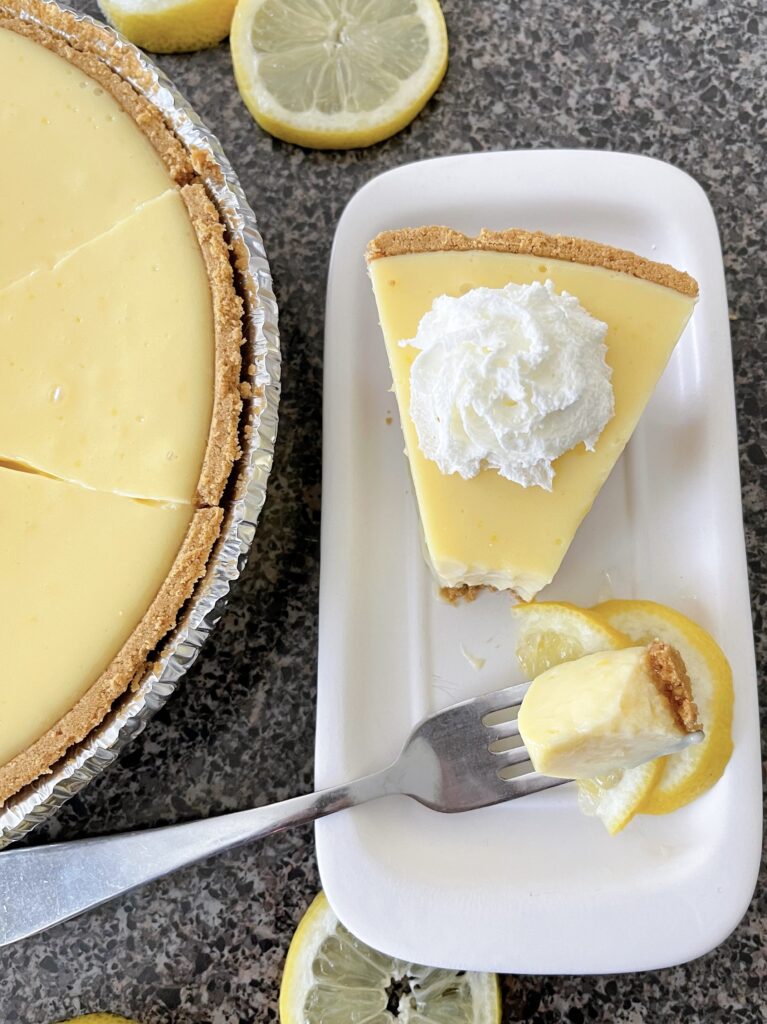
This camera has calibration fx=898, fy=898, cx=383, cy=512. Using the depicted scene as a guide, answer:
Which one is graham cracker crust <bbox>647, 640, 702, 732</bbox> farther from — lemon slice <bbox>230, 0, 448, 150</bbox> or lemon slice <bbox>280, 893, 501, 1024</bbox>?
lemon slice <bbox>230, 0, 448, 150</bbox>

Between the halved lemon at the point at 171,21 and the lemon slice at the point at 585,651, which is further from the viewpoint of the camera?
the halved lemon at the point at 171,21

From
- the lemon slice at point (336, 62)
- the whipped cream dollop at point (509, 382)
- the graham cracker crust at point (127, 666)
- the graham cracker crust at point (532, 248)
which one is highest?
the lemon slice at point (336, 62)

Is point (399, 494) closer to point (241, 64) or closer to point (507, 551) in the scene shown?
point (507, 551)

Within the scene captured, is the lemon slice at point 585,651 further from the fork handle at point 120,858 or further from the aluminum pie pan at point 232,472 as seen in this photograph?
the aluminum pie pan at point 232,472

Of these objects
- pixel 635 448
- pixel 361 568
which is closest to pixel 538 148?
pixel 635 448

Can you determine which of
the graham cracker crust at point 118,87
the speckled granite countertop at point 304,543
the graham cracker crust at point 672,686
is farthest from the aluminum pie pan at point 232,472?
the graham cracker crust at point 672,686

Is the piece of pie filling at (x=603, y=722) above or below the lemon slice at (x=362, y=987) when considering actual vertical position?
above
